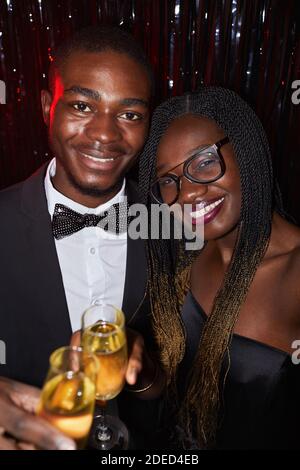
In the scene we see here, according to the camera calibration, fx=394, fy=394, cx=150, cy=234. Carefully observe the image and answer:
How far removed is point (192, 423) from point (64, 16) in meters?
2.76

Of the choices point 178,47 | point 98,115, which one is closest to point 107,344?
point 98,115

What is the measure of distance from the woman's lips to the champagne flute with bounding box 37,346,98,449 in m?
0.85

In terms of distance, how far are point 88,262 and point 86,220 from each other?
0.78 feet

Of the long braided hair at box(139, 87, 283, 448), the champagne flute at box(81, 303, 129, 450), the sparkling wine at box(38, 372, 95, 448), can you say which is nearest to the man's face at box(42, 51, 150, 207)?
the long braided hair at box(139, 87, 283, 448)

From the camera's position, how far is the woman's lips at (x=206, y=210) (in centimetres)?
184

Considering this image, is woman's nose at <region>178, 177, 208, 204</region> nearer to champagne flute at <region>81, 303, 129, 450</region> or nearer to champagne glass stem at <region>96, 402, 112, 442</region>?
champagne flute at <region>81, 303, 129, 450</region>

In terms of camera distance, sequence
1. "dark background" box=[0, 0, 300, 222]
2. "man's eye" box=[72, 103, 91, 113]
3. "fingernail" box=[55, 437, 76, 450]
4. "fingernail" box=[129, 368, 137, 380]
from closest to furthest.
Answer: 1. "fingernail" box=[55, 437, 76, 450]
2. "fingernail" box=[129, 368, 137, 380]
3. "man's eye" box=[72, 103, 91, 113]
4. "dark background" box=[0, 0, 300, 222]

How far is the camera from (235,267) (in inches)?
78.7

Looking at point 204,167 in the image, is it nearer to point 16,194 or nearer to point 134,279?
point 134,279

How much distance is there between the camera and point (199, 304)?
2150mm

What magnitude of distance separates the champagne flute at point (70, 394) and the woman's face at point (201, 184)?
2.87 feet

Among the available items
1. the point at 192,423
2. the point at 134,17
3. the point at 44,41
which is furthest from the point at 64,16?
the point at 192,423

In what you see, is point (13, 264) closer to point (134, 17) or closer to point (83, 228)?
point (83, 228)

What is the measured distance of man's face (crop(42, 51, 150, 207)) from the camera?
6.29 feet
